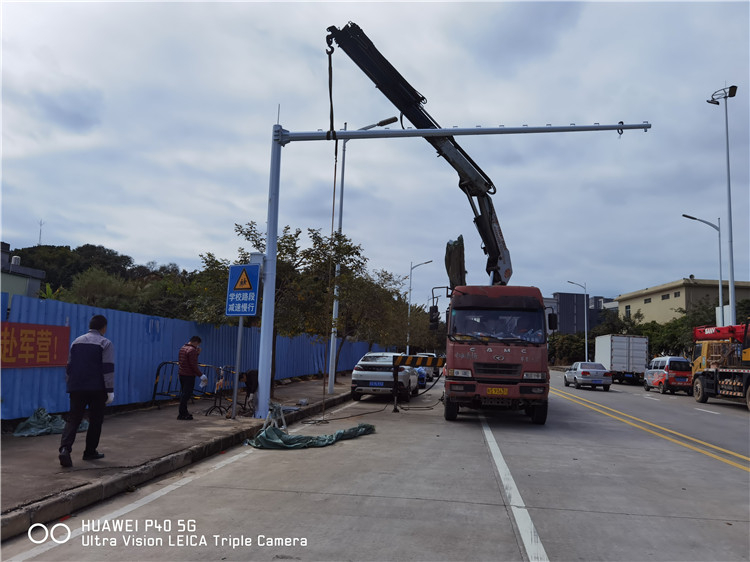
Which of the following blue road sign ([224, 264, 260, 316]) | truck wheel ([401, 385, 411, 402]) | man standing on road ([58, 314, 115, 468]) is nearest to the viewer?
man standing on road ([58, 314, 115, 468])

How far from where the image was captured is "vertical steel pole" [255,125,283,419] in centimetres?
1137

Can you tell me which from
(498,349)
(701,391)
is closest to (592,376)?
(701,391)

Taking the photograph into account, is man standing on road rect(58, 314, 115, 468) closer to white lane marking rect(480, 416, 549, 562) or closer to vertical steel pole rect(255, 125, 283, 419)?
vertical steel pole rect(255, 125, 283, 419)

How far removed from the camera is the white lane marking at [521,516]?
14.7 feet

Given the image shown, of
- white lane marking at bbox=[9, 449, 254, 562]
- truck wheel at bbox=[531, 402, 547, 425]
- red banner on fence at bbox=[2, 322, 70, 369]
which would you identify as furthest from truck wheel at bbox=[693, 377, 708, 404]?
red banner on fence at bbox=[2, 322, 70, 369]

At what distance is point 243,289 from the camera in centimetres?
1106

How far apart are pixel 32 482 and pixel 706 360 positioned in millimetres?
24678

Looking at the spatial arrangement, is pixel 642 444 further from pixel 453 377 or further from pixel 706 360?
pixel 706 360

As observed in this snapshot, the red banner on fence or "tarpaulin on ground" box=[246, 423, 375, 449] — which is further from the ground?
the red banner on fence

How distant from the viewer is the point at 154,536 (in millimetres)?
4750

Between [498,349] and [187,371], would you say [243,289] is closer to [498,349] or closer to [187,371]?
[187,371]

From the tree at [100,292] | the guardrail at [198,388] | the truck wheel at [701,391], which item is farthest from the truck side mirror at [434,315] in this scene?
the tree at [100,292]

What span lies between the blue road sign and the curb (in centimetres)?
261

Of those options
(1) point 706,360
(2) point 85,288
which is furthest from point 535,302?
(2) point 85,288
